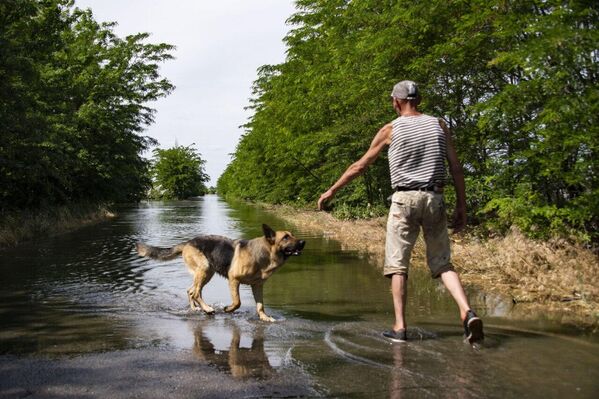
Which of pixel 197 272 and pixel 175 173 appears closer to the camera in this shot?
pixel 197 272

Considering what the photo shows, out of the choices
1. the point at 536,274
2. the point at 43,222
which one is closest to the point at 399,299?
the point at 536,274

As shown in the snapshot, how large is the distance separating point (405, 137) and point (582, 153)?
4.32 meters

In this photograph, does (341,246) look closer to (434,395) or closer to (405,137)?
(405,137)

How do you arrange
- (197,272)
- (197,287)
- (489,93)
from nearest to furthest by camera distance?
(197,287), (197,272), (489,93)

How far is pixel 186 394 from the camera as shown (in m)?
3.92

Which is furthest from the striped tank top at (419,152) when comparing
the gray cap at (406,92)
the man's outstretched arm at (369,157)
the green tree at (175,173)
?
the green tree at (175,173)

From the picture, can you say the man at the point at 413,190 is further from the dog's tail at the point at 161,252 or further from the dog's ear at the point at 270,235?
the dog's tail at the point at 161,252

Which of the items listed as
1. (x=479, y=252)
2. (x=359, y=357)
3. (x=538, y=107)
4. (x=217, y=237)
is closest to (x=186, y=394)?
(x=359, y=357)

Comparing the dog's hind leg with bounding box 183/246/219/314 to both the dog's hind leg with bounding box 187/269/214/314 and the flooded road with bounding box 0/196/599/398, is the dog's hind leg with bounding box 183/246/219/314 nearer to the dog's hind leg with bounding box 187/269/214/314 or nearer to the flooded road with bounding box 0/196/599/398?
the dog's hind leg with bounding box 187/269/214/314

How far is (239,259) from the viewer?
712cm

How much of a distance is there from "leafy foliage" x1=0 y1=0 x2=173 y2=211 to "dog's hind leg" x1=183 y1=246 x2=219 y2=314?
9.05m

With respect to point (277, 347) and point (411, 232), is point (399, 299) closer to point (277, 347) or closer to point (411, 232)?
point (411, 232)

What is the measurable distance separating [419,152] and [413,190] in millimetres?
383

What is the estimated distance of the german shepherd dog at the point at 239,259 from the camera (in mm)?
6941
